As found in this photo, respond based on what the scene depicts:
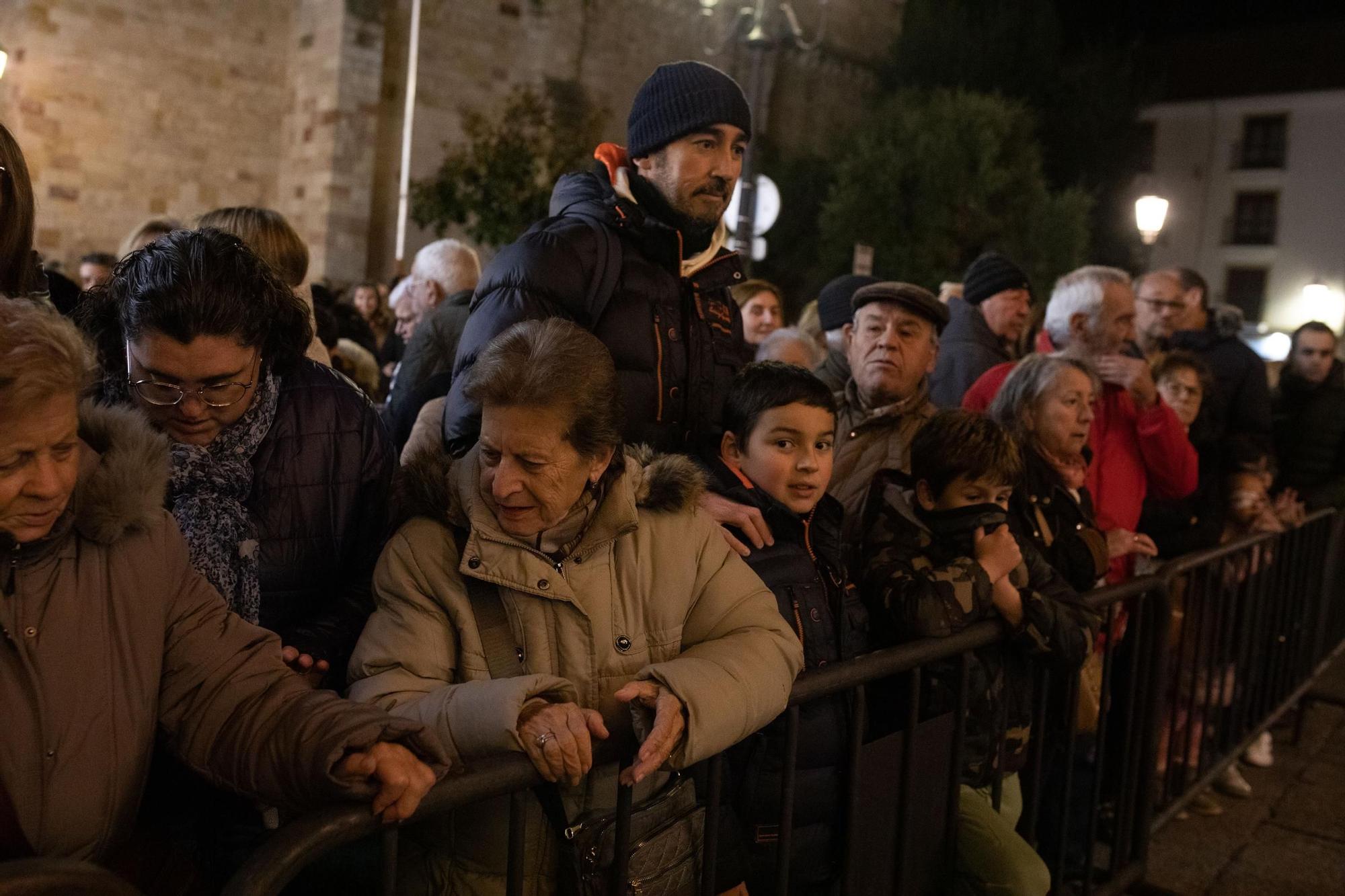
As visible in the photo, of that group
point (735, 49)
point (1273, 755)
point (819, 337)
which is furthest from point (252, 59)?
point (1273, 755)

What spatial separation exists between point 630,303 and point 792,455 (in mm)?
552

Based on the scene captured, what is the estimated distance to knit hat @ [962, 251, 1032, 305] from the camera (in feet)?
16.9

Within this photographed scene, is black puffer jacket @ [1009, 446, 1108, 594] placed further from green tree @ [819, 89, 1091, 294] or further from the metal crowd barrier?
green tree @ [819, 89, 1091, 294]

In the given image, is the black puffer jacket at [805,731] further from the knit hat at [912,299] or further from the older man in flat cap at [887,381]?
the knit hat at [912,299]

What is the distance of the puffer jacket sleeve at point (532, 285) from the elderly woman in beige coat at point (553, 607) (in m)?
0.47

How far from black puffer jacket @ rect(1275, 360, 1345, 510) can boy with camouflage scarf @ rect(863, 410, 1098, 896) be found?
4515mm

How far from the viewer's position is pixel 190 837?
7.07 feet

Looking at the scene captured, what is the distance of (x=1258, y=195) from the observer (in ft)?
111

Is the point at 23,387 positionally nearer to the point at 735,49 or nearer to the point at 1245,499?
the point at 1245,499

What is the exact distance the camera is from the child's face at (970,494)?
10.3ft

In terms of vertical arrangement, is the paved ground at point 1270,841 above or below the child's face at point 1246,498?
below

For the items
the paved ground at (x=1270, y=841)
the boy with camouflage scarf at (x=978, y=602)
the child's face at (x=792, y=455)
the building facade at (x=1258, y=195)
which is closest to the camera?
the child's face at (x=792, y=455)

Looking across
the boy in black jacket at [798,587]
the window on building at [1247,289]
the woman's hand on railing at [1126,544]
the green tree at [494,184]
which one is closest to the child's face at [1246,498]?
the woman's hand on railing at [1126,544]

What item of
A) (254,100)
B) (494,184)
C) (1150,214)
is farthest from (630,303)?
(254,100)
